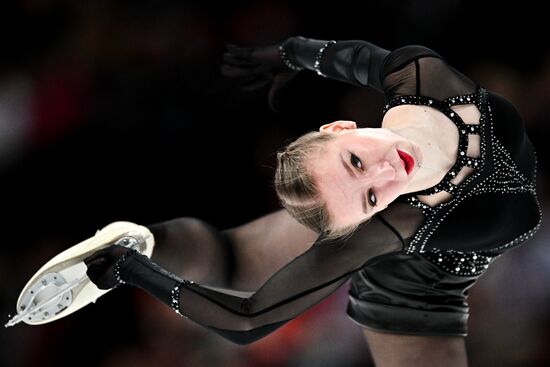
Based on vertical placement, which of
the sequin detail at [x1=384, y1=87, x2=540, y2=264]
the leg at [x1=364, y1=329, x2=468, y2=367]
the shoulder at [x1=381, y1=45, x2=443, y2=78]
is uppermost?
the shoulder at [x1=381, y1=45, x2=443, y2=78]

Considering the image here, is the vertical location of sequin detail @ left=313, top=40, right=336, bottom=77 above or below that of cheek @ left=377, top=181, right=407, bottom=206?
above

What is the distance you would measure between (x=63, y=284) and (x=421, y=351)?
1240 millimetres

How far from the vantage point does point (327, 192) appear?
1.95 meters

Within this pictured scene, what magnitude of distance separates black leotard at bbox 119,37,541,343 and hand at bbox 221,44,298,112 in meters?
0.65

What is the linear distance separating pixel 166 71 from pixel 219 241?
1.08 meters

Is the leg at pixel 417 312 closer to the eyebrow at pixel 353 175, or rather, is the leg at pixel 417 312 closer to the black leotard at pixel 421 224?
the black leotard at pixel 421 224

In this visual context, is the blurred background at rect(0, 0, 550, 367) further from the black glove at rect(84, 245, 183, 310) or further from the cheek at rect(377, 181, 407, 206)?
the cheek at rect(377, 181, 407, 206)

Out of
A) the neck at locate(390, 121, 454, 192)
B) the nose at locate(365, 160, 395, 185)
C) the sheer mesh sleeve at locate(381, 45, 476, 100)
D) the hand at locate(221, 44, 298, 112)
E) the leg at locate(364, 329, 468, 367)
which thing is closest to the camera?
the nose at locate(365, 160, 395, 185)

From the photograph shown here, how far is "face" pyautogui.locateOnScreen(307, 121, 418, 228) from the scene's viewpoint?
75.1 inches

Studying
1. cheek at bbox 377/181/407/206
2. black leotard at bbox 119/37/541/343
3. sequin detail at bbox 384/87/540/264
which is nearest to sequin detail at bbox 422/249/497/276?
black leotard at bbox 119/37/541/343

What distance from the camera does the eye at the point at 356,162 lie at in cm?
192

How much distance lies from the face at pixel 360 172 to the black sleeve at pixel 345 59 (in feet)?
1.57

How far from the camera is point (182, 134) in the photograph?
339cm

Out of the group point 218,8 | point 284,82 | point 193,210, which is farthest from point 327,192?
point 218,8
